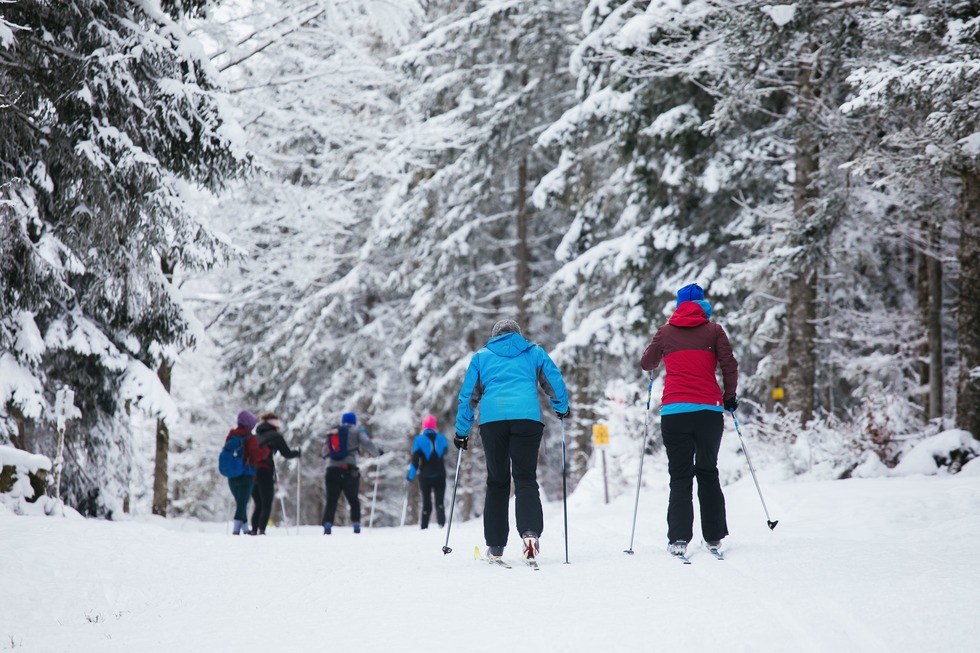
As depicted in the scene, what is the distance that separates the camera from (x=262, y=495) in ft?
43.7

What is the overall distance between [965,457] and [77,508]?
10701 mm

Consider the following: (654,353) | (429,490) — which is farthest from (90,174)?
(429,490)

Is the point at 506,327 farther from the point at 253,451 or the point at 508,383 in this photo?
the point at 253,451

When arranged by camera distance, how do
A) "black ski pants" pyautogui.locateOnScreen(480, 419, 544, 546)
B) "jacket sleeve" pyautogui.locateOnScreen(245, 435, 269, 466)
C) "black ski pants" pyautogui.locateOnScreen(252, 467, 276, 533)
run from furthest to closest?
"black ski pants" pyautogui.locateOnScreen(252, 467, 276, 533), "jacket sleeve" pyautogui.locateOnScreen(245, 435, 269, 466), "black ski pants" pyautogui.locateOnScreen(480, 419, 544, 546)

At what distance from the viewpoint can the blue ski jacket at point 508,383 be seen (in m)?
6.90

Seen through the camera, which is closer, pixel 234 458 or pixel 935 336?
pixel 234 458

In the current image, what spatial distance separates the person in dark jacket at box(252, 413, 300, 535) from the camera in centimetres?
1297

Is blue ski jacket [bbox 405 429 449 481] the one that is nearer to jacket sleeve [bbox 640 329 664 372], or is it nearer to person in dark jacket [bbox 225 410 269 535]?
person in dark jacket [bbox 225 410 269 535]

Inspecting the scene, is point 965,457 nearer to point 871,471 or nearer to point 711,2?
point 871,471

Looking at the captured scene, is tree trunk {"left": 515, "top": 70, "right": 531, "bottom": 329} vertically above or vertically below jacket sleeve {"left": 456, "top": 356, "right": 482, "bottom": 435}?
above

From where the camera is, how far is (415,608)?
5.04 m

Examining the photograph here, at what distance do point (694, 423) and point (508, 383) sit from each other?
4.90 feet

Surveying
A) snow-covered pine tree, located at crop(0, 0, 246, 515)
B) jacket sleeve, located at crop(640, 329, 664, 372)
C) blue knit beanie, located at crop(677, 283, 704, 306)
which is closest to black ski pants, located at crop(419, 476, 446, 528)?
snow-covered pine tree, located at crop(0, 0, 246, 515)

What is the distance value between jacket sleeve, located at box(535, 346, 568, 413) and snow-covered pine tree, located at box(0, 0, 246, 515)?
4400mm
